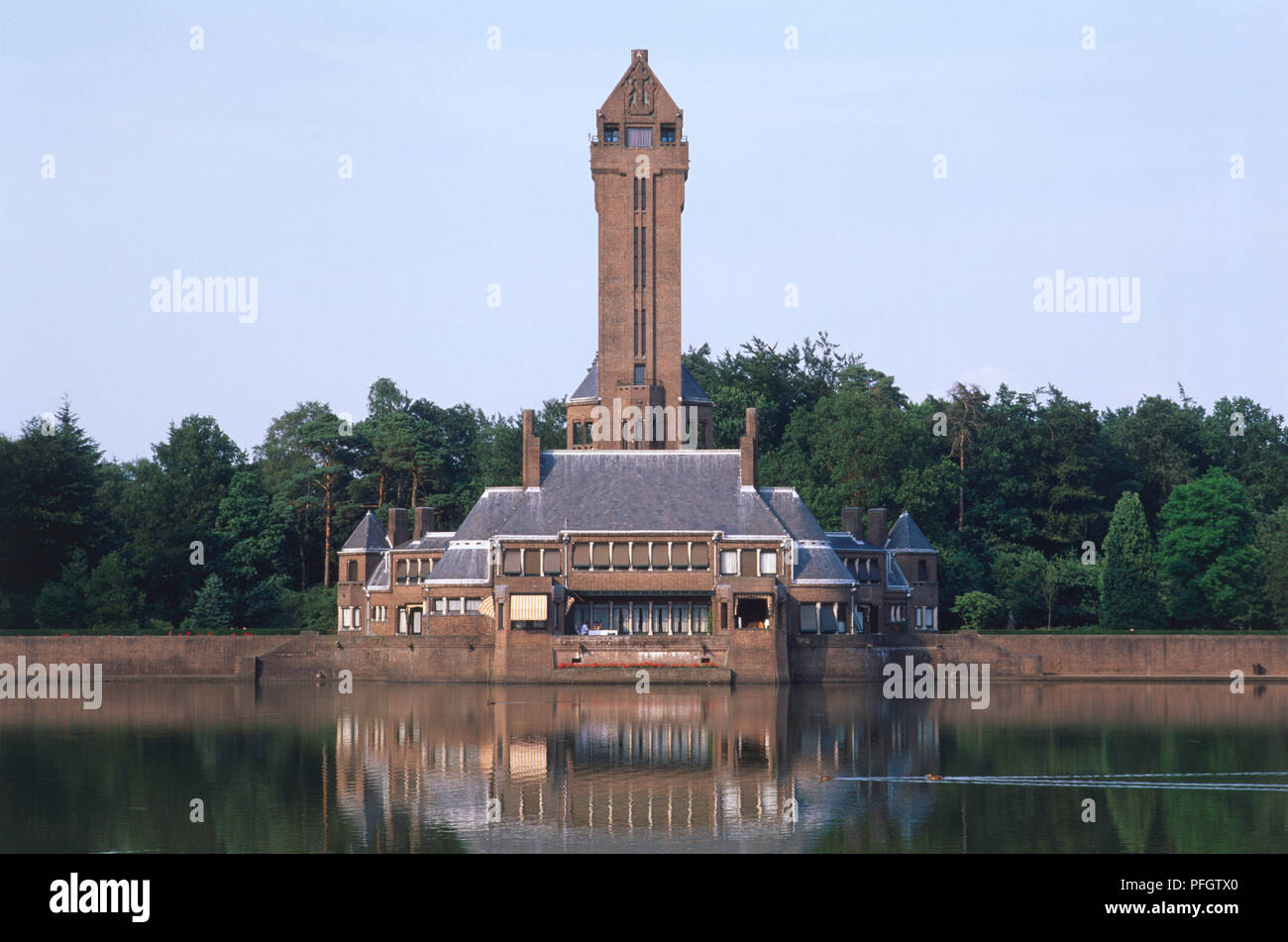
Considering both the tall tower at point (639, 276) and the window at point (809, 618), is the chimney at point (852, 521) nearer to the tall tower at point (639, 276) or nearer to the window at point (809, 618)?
the window at point (809, 618)

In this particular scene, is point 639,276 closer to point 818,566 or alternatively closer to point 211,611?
point 818,566

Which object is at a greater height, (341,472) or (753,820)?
(341,472)

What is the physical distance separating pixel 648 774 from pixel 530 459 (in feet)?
142

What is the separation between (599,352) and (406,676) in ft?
88.4

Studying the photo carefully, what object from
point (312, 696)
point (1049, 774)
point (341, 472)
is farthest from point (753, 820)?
point (341, 472)

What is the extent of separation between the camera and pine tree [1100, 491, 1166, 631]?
93.1 meters

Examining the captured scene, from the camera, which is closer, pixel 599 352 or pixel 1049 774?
pixel 1049 774

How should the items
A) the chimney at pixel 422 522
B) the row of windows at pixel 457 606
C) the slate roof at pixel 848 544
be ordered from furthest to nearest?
the chimney at pixel 422 522 → the slate roof at pixel 848 544 → the row of windows at pixel 457 606

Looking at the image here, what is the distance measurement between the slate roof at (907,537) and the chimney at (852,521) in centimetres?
184

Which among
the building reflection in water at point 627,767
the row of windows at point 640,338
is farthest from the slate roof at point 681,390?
the building reflection in water at point 627,767

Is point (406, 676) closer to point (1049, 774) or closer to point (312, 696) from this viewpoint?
point (312, 696)

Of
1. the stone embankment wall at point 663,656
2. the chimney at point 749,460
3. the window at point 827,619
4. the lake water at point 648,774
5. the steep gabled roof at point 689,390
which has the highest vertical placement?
the steep gabled roof at point 689,390

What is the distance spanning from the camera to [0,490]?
314 ft

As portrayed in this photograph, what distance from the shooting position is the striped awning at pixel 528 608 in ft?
271
